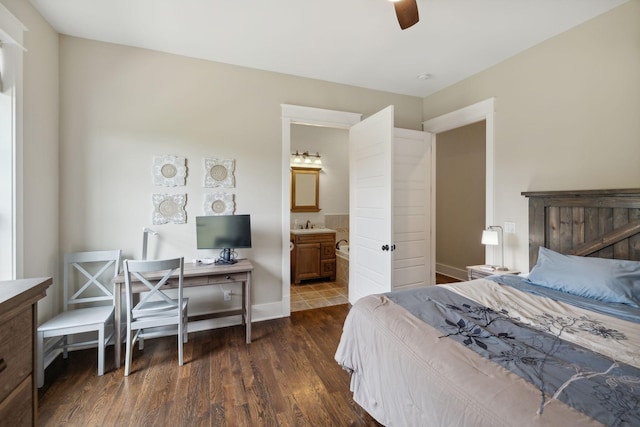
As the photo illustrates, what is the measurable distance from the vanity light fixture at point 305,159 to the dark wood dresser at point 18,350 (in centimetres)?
425

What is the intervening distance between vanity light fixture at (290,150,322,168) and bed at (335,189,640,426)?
371cm

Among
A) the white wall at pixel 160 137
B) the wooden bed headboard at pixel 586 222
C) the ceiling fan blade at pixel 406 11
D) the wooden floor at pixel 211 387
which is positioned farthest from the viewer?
the white wall at pixel 160 137

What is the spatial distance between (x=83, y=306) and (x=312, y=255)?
2916 millimetres

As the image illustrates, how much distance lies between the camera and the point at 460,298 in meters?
1.77

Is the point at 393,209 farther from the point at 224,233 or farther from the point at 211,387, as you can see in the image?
the point at 211,387

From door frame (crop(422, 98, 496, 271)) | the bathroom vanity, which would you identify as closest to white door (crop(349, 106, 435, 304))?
door frame (crop(422, 98, 496, 271))

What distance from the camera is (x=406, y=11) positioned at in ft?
5.44

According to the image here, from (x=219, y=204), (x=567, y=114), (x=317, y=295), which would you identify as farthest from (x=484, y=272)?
(x=219, y=204)

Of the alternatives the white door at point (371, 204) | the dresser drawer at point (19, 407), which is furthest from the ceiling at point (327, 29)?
the dresser drawer at point (19, 407)

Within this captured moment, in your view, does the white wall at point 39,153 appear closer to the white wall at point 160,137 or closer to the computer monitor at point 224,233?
the white wall at point 160,137

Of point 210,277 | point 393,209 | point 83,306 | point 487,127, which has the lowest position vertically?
point 83,306

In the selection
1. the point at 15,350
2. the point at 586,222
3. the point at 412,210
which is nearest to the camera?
the point at 15,350

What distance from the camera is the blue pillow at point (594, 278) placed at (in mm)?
1664

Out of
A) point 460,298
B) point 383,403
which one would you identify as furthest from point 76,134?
point 460,298
